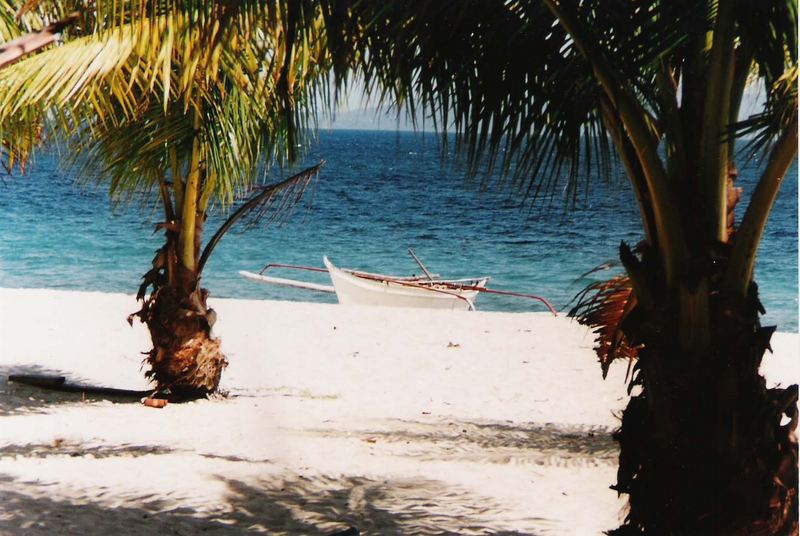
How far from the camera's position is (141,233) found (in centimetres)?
2378

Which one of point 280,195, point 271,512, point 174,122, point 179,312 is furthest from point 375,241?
point 271,512

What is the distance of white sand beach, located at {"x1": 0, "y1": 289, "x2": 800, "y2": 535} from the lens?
3.96 metres

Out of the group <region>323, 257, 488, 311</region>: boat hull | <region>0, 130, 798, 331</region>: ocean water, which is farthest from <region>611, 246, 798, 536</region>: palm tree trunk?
<region>0, 130, 798, 331</region>: ocean water

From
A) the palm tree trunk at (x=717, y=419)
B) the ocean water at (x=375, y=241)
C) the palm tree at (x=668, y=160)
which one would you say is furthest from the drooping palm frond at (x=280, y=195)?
the ocean water at (x=375, y=241)

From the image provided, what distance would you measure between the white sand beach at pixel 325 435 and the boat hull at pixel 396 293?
3502mm

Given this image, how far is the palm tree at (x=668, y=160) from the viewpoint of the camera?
2.52 m

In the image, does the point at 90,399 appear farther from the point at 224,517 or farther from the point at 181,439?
the point at 224,517

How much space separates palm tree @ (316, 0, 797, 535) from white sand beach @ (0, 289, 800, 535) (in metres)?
0.70

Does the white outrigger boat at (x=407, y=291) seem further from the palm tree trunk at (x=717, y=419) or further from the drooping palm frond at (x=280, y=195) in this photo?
the palm tree trunk at (x=717, y=419)

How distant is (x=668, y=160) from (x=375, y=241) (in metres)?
25.3

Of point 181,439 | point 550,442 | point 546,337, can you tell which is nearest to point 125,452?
point 181,439

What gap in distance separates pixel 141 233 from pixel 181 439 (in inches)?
764

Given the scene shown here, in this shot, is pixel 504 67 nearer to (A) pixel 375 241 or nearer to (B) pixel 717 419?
(B) pixel 717 419

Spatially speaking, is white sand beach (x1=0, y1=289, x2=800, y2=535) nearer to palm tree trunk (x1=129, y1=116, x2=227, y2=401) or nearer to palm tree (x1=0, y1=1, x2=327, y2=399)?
palm tree trunk (x1=129, y1=116, x2=227, y2=401)
